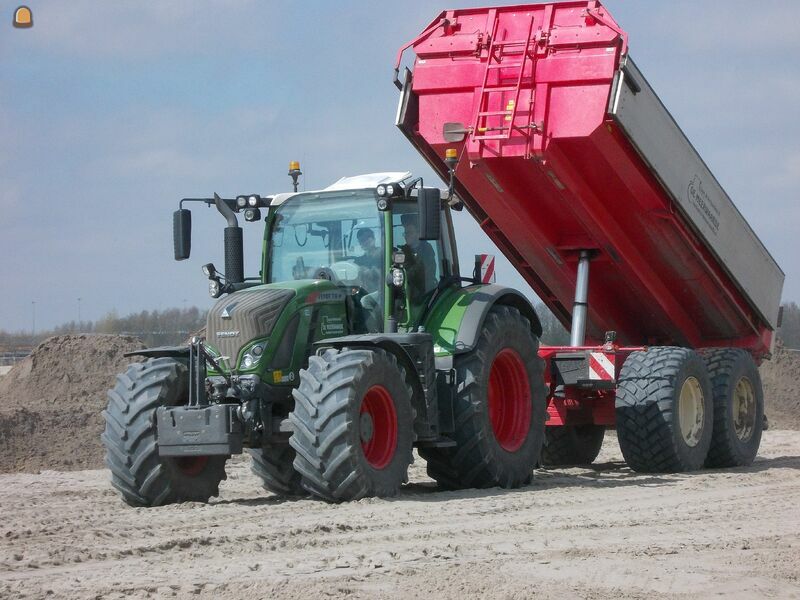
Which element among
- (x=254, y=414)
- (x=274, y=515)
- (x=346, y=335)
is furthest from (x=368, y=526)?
(x=346, y=335)

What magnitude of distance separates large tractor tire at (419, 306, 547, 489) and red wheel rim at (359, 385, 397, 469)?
903 millimetres

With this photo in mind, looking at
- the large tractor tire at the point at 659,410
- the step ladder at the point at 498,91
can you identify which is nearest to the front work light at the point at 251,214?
the step ladder at the point at 498,91

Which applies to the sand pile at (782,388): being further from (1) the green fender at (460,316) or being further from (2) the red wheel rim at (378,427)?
(2) the red wheel rim at (378,427)

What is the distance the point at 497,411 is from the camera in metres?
10.9

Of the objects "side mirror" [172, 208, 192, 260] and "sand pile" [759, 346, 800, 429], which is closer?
"side mirror" [172, 208, 192, 260]

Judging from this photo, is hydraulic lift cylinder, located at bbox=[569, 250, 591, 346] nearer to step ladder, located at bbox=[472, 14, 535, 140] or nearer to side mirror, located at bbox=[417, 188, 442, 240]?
step ladder, located at bbox=[472, 14, 535, 140]

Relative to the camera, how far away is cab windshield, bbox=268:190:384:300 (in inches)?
392

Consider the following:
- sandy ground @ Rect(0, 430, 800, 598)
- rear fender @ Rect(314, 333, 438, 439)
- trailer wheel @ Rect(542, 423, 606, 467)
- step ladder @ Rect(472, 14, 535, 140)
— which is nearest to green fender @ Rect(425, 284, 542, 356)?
rear fender @ Rect(314, 333, 438, 439)

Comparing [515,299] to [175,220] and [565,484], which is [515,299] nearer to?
[565,484]

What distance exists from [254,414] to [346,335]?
3.72 ft

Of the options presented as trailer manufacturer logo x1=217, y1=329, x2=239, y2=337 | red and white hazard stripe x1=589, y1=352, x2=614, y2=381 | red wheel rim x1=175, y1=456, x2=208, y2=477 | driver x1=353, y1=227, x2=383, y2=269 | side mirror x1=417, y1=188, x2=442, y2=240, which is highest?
side mirror x1=417, y1=188, x2=442, y2=240

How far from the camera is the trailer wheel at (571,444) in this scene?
1319cm

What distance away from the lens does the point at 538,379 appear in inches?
430

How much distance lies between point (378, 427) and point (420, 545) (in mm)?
2285
